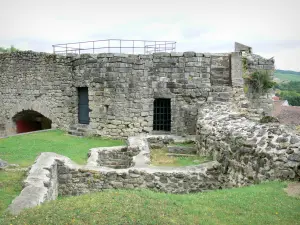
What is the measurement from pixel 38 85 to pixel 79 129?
3.74 metres

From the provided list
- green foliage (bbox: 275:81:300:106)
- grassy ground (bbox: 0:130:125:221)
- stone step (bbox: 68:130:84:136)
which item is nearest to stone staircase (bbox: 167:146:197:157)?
grassy ground (bbox: 0:130:125:221)

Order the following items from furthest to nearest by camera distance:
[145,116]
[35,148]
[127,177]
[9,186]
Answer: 1. [145,116]
2. [35,148]
3. [127,177]
4. [9,186]

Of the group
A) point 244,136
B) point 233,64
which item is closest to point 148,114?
point 233,64

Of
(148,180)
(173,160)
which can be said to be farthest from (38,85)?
(148,180)

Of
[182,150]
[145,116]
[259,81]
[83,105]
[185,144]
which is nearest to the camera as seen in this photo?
[182,150]

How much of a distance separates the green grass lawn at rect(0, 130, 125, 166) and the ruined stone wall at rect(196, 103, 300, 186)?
4725mm

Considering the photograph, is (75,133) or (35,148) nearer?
(35,148)

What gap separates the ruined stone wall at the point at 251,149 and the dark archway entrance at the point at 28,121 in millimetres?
12790

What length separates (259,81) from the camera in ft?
49.6

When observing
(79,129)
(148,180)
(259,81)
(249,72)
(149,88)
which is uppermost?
(249,72)

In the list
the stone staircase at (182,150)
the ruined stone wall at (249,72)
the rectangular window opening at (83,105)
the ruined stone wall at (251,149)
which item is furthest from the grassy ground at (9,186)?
the ruined stone wall at (249,72)

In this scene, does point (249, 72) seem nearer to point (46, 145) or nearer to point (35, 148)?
point (46, 145)

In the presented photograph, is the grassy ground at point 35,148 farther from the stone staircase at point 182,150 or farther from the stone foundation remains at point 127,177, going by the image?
the stone staircase at point 182,150

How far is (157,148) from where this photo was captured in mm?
13602
